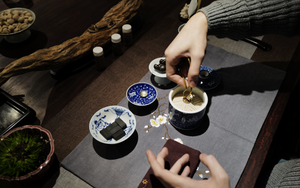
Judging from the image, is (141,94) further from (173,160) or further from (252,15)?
(252,15)

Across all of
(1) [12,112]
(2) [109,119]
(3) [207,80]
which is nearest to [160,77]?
(3) [207,80]

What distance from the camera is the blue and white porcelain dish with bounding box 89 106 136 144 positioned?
0.88m

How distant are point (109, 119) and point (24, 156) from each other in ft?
1.14

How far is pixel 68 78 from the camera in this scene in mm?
1300

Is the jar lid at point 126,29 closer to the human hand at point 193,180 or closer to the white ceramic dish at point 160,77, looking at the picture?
the white ceramic dish at point 160,77

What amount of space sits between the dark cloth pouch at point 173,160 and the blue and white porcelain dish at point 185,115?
0.30 ft

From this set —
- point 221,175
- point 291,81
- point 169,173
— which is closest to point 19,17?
point 169,173

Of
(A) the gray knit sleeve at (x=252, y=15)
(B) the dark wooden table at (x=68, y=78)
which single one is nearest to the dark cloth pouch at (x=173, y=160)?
(B) the dark wooden table at (x=68, y=78)

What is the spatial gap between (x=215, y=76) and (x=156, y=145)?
51 centimetres

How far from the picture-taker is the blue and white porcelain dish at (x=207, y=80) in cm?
110

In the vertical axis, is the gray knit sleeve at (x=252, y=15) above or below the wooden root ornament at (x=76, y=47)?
above

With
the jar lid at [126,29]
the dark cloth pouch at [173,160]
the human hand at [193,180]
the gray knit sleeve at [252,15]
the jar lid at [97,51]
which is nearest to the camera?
the human hand at [193,180]

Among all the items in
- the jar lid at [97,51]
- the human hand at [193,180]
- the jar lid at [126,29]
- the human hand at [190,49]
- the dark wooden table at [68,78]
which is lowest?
the dark wooden table at [68,78]

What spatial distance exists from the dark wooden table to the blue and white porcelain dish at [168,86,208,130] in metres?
0.28
